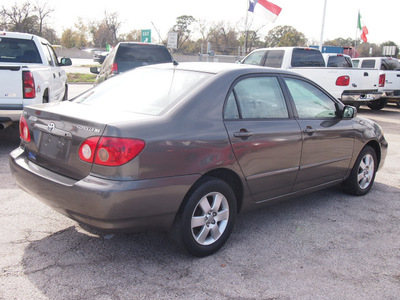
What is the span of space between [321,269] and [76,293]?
74.6 inches

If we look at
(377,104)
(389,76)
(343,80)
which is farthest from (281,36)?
(343,80)

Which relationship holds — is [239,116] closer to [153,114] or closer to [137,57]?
[153,114]

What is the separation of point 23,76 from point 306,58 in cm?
900

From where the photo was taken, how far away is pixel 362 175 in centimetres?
521

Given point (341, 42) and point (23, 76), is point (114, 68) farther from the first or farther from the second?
point (341, 42)

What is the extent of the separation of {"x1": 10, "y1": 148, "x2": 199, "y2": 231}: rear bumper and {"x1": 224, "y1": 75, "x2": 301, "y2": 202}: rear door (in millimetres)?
643

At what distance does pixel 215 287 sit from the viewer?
116 inches

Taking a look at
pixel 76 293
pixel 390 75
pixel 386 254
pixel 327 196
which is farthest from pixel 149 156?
pixel 390 75

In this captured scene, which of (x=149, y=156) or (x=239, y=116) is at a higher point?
(x=239, y=116)

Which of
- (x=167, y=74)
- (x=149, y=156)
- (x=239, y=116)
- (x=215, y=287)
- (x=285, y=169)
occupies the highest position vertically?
(x=167, y=74)

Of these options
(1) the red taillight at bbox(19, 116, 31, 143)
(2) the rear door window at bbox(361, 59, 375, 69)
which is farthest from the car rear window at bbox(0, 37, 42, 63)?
(2) the rear door window at bbox(361, 59, 375, 69)

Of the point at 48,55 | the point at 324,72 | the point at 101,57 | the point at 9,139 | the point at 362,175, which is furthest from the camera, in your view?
the point at 101,57

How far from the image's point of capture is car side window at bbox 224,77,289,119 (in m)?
3.60

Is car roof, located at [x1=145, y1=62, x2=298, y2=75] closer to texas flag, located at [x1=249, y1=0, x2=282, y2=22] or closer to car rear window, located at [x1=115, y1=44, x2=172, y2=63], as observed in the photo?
car rear window, located at [x1=115, y1=44, x2=172, y2=63]
